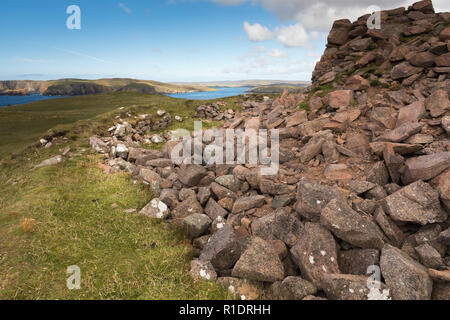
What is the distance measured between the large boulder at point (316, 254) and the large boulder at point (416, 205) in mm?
2339

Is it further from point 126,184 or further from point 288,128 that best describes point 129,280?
point 288,128

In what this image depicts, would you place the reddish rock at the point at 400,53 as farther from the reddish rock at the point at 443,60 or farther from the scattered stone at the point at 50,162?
the scattered stone at the point at 50,162

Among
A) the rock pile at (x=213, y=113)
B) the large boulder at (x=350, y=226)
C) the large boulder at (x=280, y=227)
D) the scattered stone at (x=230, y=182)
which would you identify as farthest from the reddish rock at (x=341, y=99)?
the rock pile at (x=213, y=113)

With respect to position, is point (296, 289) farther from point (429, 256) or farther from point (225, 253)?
point (429, 256)

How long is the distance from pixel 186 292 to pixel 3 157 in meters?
21.1

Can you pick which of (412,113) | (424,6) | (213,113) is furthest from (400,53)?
(213,113)

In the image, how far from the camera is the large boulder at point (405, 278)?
5.90 meters

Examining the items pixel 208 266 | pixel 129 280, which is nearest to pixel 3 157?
pixel 129 280

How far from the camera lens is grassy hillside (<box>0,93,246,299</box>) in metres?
7.14

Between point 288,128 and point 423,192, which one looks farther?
point 288,128

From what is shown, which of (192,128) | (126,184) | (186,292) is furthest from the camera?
(192,128)

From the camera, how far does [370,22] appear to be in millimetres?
20656

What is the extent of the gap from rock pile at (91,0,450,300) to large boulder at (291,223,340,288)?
0.11 ft

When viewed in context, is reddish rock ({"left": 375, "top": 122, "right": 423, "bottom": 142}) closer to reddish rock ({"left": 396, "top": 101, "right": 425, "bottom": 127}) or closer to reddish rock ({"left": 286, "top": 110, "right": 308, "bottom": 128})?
reddish rock ({"left": 396, "top": 101, "right": 425, "bottom": 127})
